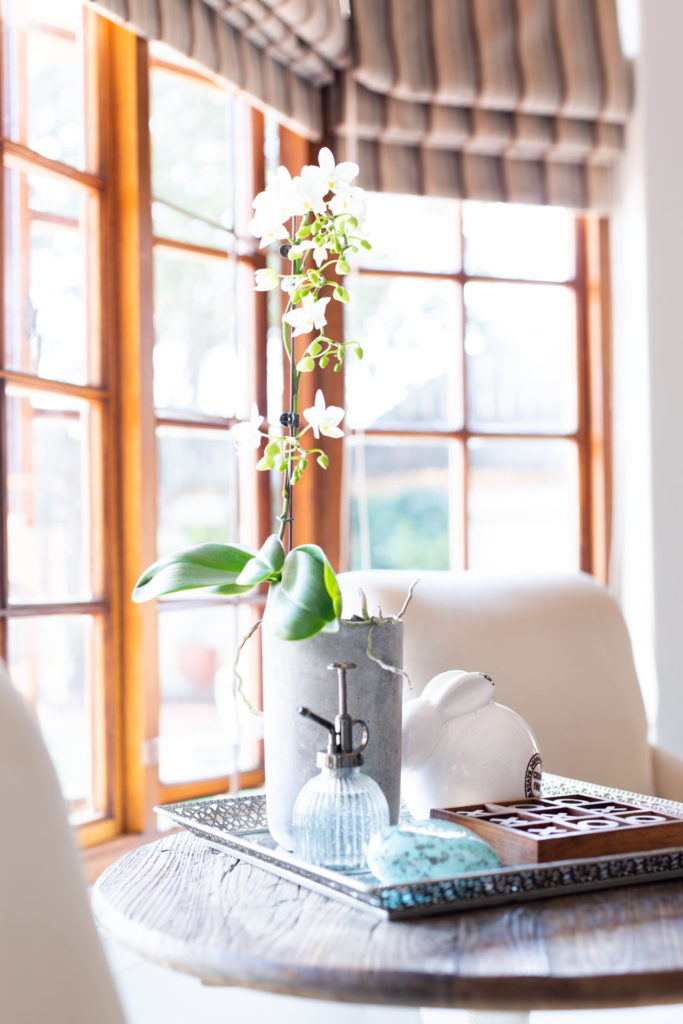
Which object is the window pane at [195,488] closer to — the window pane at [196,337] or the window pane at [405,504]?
the window pane at [196,337]

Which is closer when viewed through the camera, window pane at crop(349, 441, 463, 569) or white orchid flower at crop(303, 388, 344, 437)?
white orchid flower at crop(303, 388, 344, 437)

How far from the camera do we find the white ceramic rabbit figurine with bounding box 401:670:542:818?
1031 mm

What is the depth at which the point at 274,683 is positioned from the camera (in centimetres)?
100

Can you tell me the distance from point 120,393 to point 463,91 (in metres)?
1.16

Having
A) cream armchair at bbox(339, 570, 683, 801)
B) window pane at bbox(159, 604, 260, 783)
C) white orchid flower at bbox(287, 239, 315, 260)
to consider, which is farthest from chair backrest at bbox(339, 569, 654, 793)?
white orchid flower at bbox(287, 239, 315, 260)

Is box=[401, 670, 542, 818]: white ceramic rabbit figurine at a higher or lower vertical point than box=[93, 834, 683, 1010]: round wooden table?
higher

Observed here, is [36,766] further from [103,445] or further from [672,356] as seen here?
[672,356]

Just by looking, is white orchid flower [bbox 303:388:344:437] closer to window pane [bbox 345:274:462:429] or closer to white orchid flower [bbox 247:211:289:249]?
white orchid flower [bbox 247:211:289:249]

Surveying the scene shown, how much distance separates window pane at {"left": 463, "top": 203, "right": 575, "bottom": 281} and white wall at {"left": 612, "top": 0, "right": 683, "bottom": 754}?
18 cm

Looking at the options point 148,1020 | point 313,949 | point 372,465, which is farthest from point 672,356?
point 313,949

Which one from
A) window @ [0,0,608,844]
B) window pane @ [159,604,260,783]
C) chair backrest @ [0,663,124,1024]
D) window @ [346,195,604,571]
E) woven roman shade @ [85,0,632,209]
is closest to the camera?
chair backrest @ [0,663,124,1024]

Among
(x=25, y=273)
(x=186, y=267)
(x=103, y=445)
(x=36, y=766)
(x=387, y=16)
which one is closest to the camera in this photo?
(x=36, y=766)

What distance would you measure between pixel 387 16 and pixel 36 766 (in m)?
2.21

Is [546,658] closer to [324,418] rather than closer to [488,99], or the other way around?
[324,418]
